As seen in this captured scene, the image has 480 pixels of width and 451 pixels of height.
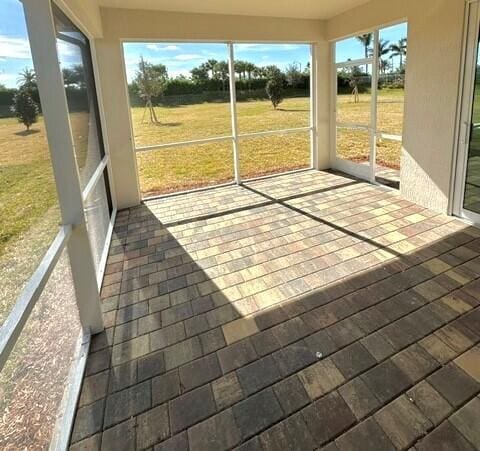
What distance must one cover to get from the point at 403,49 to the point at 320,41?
1.70 meters

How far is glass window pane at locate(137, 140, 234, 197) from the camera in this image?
5.44 m

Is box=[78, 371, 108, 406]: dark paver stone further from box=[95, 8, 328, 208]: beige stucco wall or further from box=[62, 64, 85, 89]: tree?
box=[95, 8, 328, 208]: beige stucco wall

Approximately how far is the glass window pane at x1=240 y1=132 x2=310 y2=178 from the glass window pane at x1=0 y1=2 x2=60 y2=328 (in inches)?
184

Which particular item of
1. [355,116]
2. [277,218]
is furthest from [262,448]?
[355,116]

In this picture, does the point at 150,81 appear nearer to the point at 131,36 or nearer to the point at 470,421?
the point at 131,36

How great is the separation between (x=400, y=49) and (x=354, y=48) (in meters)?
1.01

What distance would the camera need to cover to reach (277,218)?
4.13 metres

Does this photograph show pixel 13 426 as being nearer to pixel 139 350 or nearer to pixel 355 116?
pixel 139 350

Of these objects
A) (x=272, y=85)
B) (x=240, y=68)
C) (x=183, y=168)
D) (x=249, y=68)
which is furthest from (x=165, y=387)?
(x=272, y=85)

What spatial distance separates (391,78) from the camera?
14.8ft

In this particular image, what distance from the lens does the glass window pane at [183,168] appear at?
5438 millimetres

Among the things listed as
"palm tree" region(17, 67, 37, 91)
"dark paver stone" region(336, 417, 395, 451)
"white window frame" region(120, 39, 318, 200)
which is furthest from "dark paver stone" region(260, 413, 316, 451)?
"white window frame" region(120, 39, 318, 200)

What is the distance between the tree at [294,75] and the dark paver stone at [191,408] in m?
5.36

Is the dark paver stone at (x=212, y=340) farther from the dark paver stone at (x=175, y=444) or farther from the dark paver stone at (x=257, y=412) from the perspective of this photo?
the dark paver stone at (x=175, y=444)
